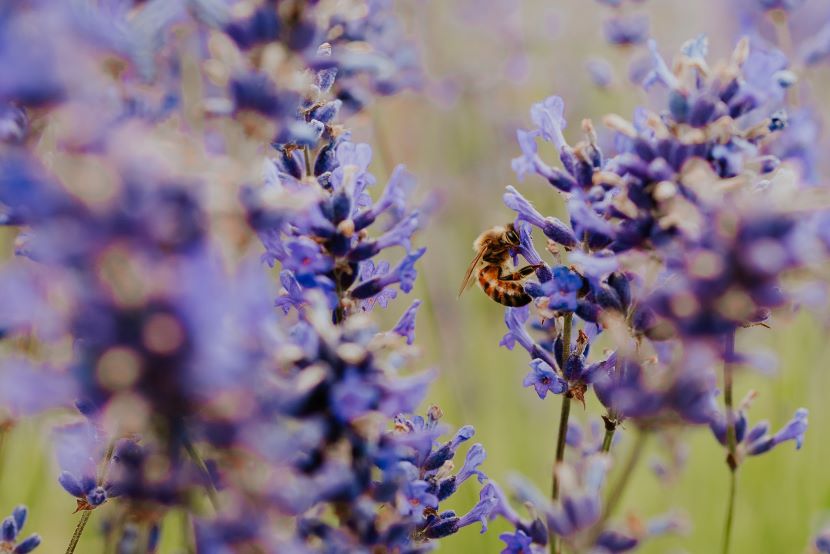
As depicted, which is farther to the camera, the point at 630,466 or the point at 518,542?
the point at 518,542

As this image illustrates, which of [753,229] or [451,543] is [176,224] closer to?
[753,229]

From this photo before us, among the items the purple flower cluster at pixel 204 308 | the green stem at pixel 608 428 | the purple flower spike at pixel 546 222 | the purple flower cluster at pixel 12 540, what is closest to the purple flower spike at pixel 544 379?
the green stem at pixel 608 428

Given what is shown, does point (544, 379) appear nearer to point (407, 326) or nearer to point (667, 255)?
point (407, 326)

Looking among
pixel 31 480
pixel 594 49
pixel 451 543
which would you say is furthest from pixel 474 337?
pixel 594 49

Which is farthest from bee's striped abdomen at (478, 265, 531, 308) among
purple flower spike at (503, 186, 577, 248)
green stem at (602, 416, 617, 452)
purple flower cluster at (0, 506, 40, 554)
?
purple flower cluster at (0, 506, 40, 554)

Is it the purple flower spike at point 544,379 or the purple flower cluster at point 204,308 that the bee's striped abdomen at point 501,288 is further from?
the purple flower cluster at point 204,308

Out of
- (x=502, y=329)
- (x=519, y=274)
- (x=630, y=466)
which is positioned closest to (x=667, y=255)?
(x=630, y=466)

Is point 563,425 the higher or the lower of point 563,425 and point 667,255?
the lower

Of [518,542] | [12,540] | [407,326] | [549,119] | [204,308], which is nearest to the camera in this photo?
[204,308]
